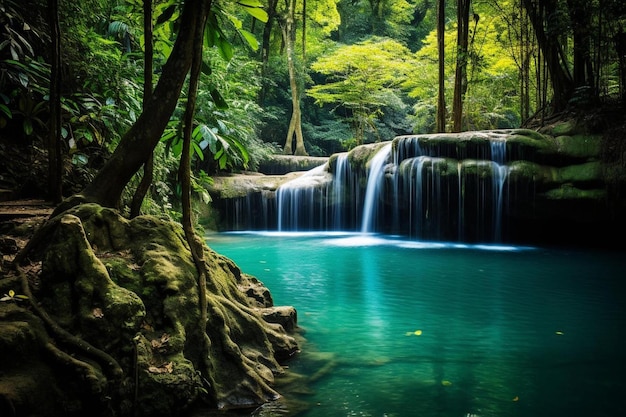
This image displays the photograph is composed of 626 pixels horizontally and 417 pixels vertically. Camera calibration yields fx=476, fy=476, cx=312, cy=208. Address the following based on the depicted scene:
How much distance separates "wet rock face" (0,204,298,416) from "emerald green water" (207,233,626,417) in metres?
0.51

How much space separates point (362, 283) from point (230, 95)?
21.8 ft

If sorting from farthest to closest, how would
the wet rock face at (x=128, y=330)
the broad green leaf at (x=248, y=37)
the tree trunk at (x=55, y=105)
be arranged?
the tree trunk at (x=55, y=105) → the broad green leaf at (x=248, y=37) → the wet rock face at (x=128, y=330)

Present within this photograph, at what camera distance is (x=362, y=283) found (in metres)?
7.63

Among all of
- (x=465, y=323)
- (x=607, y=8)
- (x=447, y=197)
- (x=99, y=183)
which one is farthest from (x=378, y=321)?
(x=607, y=8)

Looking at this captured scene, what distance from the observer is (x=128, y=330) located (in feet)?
8.89

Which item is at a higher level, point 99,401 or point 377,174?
point 377,174

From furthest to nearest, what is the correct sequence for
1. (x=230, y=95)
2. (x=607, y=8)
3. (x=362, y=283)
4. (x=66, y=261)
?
(x=230, y=95) → (x=607, y=8) → (x=362, y=283) → (x=66, y=261)

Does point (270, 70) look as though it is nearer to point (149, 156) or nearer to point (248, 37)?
point (248, 37)

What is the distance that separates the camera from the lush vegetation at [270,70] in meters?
5.07

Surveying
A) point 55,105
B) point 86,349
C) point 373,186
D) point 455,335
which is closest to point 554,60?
point 373,186

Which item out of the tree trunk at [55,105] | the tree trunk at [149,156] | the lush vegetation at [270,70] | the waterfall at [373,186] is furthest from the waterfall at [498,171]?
the tree trunk at [55,105]

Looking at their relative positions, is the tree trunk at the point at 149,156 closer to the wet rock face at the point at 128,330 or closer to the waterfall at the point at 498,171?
the wet rock face at the point at 128,330

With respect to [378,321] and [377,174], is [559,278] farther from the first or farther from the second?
[377,174]

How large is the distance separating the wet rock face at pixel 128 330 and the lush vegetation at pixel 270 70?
3.09ft
